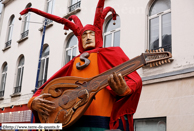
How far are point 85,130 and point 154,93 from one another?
4782mm

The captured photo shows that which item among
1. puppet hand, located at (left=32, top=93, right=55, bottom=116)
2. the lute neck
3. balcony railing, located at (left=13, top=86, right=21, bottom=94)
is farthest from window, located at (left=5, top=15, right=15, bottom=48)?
the lute neck

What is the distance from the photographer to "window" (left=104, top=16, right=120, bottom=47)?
9828 millimetres

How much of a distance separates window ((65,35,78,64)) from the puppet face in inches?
310

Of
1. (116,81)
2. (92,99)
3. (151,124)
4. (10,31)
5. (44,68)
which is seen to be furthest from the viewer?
(10,31)

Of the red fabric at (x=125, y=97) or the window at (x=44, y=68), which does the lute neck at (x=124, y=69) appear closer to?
the red fabric at (x=125, y=97)

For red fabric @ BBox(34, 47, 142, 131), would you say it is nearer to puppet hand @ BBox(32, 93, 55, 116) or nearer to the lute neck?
the lute neck

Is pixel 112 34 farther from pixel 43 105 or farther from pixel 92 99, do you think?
pixel 92 99

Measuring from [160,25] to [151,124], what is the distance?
2766 millimetres

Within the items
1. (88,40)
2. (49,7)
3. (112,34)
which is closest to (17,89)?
(49,7)

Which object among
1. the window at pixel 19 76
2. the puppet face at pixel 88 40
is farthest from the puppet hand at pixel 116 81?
the window at pixel 19 76

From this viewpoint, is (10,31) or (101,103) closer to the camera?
(101,103)

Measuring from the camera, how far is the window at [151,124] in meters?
7.62

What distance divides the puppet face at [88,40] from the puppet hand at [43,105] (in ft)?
2.78

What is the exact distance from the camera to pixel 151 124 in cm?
792
